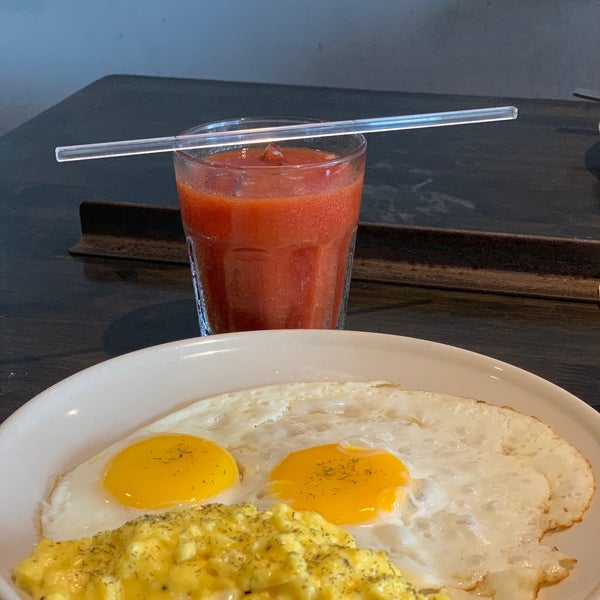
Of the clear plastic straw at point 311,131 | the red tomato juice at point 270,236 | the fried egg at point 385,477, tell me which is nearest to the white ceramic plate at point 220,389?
the fried egg at point 385,477

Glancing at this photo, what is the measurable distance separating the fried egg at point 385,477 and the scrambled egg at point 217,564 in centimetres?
11

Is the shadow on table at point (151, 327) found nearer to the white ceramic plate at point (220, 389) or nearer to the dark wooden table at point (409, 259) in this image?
the dark wooden table at point (409, 259)

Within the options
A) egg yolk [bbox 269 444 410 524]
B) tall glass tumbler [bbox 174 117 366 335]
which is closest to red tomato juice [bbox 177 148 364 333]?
tall glass tumbler [bbox 174 117 366 335]

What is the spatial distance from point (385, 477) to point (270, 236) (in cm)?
48

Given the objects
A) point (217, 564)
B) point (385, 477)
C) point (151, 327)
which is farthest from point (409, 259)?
point (217, 564)

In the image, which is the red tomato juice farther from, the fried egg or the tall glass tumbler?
the fried egg

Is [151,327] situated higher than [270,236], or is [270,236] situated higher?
[270,236]

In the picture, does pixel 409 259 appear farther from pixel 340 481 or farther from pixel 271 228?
pixel 340 481

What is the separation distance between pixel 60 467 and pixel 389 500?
41cm

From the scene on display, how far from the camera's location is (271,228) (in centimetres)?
127

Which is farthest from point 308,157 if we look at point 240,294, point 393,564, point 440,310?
point 393,564

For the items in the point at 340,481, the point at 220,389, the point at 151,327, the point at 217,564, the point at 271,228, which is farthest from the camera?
the point at 151,327

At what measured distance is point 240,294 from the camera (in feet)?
4.43

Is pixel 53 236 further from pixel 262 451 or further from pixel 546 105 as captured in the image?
pixel 546 105
